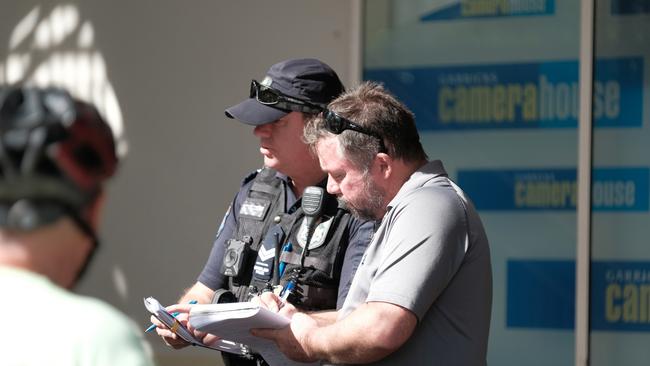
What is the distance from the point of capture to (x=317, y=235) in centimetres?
343

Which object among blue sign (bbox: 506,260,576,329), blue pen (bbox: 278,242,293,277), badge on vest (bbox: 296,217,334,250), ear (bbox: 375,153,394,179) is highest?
ear (bbox: 375,153,394,179)

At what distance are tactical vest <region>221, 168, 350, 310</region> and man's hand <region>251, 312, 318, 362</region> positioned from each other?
11.8 inches

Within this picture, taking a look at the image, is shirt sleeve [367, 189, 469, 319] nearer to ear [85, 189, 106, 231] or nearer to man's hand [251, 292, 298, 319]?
man's hand [251, 292, 298, 319]

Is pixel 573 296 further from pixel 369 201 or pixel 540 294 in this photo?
pixel 369 201

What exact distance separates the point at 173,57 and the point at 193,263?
1265mm

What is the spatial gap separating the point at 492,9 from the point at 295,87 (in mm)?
2625

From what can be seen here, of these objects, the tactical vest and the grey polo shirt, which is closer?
the grey polo shirt

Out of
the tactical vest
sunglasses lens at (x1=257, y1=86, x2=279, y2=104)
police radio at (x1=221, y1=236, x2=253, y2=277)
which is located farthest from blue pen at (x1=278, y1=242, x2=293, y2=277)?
sunglasses lens at (x1=257, y1=86, x2=279, y2=104)

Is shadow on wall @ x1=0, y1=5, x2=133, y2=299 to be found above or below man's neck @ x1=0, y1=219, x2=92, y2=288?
above

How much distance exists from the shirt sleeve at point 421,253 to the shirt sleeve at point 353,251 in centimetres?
52

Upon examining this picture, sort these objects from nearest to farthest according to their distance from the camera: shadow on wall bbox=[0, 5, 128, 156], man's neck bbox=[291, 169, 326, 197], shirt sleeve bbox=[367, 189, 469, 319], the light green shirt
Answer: the light green shirt < shirt sleeve bbox=[367, 189, 469, 319] < man's neck bbox=[291, 169, 326, 197] < shadow on wall bbox=[0, 5, 128, 156]

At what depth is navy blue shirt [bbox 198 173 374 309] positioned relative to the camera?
131 inches

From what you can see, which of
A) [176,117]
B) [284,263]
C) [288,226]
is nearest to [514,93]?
[176,117]

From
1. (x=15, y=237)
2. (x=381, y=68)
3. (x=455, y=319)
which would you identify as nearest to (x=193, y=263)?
(x=381, y=68)
